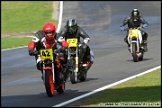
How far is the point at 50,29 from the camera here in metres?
14.0

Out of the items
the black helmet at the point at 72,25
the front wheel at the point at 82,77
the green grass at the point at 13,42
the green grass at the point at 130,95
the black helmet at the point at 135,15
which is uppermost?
the black helmet at the point at 135,15

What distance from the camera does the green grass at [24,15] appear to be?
36219 millimetres

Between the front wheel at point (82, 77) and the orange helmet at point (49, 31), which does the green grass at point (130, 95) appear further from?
the front wheel at point (82, 77)

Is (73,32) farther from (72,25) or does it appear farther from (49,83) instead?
(49,83)

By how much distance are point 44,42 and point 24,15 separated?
86.4 feet

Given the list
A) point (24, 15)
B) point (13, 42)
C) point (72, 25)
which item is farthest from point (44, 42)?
point (24, 15)

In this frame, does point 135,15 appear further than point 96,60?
Yes

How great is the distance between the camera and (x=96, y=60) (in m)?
23.0

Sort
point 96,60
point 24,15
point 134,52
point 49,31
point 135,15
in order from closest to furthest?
point 49,31, point 134,52, point 96,60, point 135,15, point 24,15

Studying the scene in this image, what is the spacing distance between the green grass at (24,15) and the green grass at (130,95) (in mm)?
20591

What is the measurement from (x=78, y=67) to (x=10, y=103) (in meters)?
4.66

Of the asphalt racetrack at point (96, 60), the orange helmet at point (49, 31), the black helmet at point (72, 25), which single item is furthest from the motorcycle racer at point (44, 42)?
the black helmet at point (72, 25)

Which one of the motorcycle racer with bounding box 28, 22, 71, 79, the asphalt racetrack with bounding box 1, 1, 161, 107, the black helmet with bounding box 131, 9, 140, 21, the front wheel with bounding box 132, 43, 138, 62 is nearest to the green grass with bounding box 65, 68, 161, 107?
the asphalt racetrack with bounding box 1, 1, 161, 107

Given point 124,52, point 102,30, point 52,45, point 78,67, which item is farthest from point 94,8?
point 52,45
